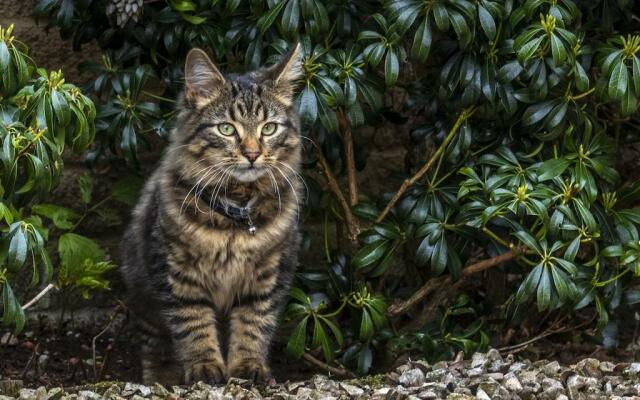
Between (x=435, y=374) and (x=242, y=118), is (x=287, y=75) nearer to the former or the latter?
(x=242, y=118)

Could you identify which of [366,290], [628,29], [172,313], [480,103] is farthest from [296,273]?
[628,29]

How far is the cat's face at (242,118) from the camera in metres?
4.82

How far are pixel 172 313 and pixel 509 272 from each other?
1.79m

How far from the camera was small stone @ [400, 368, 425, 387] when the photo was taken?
4.46 m

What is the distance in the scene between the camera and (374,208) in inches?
212

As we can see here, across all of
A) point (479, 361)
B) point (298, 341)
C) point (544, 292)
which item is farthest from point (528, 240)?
point (298, 341)

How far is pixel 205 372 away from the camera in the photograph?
484 centimetres

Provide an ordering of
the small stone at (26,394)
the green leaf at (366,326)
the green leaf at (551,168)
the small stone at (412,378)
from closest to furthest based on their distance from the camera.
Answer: the small stone at (26,394)
the small stone at (412,378)
the green leaf at (551,168)
the green leaf at (366,326)

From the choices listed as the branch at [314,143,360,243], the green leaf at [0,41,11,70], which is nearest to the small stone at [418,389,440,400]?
the branch at [314,143,360,243]

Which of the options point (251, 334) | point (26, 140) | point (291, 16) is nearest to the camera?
point (26, 140)

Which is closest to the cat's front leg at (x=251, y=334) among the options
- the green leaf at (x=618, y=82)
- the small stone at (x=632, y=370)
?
the small stone at (x=632, y=370)

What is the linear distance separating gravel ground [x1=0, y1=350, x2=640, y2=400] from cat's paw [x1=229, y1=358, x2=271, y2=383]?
188mm

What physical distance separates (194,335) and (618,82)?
2.22 meters

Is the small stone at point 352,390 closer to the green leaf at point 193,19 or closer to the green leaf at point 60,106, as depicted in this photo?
the green leaf at point 60,106
